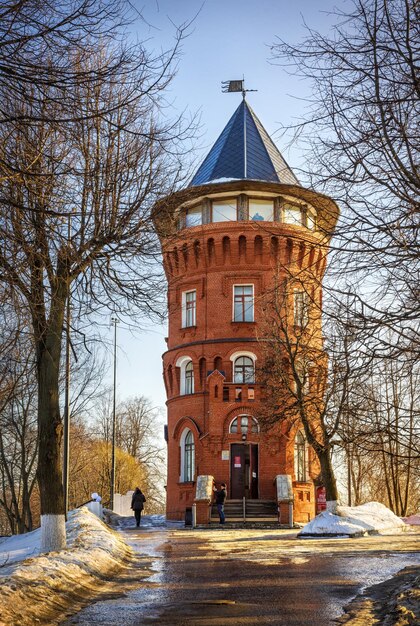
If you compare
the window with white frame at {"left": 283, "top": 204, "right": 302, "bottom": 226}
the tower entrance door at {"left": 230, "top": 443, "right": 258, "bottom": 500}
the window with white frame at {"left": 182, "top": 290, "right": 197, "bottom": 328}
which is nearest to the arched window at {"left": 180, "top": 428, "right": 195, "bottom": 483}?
the tower entrance door at {"left": 230, "top": 443, "right": 258, "bottom": 500}

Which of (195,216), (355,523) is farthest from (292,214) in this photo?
(195,216)

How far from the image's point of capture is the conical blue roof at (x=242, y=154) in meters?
40.8

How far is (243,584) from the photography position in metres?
11.9

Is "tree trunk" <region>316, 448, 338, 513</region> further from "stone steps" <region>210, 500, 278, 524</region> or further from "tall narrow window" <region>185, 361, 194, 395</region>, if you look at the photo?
"tall narrow window" <region>185, 361, 194, 395</region>

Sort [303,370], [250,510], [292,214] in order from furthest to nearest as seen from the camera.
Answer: [250,510] < [303,370] < [292,214]

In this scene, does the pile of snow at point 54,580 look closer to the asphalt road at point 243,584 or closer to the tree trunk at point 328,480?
the asphalt road at point 243,584

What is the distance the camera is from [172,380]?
42.2 m

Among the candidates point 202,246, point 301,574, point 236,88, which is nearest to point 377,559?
point 301,574

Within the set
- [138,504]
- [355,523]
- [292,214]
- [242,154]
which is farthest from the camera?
[242,154]

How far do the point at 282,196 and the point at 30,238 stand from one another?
2808cm

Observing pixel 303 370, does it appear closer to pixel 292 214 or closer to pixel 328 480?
pixel 328 480

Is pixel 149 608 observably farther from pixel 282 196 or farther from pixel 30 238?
pixel 282 196

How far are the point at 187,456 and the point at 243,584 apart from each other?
95.3 feet

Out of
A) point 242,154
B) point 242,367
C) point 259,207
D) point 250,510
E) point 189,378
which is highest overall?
point 242,154
